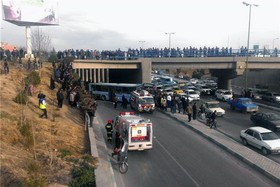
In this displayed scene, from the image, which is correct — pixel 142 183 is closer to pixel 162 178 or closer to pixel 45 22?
pixel 162 178

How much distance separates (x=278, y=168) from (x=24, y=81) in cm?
2253

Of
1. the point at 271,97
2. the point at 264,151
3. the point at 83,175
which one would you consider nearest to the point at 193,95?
the point at 271,97

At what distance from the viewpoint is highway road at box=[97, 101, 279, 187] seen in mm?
14281

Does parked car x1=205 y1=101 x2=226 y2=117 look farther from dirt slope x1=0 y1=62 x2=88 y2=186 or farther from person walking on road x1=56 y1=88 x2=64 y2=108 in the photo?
person walking on road x1=56 y1=88 x2=64 y2=108

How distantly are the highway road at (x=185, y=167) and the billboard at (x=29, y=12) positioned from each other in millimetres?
29294

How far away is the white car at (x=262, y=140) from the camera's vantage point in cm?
1839

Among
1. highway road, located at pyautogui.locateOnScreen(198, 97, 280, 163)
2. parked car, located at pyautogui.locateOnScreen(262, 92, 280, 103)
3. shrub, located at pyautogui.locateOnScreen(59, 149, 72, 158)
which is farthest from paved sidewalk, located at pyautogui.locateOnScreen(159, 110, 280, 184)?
parked car, located at pyautogui.locateOnScreen(262, 92, 280, 103)

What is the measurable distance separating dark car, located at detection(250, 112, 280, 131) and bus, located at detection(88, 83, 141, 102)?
51.0ft

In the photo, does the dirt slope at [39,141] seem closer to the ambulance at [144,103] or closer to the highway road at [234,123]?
the ambulance at [144,103]

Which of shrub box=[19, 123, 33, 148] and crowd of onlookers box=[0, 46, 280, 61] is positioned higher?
crowd of onlookers box=[0, 46, 280, 61]

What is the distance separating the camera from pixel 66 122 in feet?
73.7

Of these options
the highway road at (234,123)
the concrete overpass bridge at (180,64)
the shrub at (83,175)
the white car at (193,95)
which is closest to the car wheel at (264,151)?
the highway road at (234,123)

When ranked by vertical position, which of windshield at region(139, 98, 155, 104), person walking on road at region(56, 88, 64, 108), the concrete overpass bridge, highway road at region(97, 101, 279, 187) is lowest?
highway road at region(97, 101, 279, 187)

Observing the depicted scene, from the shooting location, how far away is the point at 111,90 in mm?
39281
